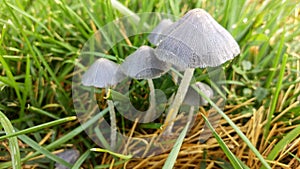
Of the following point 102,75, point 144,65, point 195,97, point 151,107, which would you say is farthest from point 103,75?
point 195,97

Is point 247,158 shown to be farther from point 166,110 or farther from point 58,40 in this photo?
point 58,40

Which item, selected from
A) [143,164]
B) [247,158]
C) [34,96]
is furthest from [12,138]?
[247,158]

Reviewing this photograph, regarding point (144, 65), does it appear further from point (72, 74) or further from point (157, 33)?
point (72, 74)

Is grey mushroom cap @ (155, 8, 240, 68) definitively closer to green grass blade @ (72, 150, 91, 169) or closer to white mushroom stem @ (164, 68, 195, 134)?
white mushroom stem @ (164, 68, 195, 134)

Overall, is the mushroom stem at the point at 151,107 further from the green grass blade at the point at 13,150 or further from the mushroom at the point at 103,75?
the green grass blade at the point at 13,150

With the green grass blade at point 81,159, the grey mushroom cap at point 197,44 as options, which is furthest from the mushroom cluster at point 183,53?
the green grass blade at point 81,159

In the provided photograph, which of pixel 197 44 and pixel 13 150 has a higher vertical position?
pixel 197 44

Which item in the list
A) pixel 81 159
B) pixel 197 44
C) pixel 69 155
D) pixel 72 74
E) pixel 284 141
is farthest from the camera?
pixel 72 74
